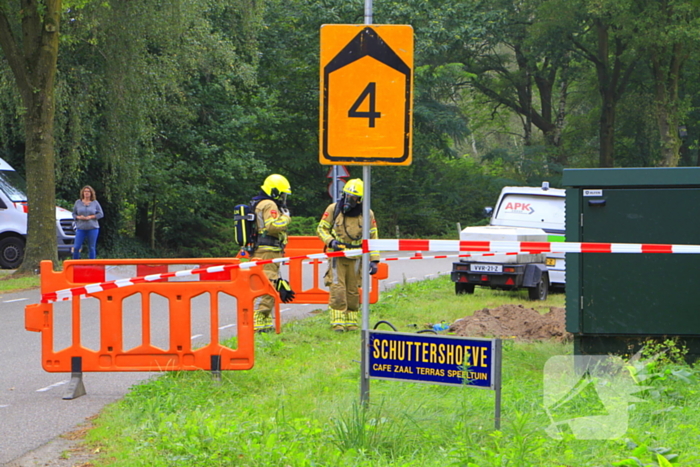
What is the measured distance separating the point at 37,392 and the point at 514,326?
561 centimetres

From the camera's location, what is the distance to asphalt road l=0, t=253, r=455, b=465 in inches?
224

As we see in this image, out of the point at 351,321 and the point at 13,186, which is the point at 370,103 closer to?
the point at 351,321

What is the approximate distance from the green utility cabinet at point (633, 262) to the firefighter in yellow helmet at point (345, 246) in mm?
3185

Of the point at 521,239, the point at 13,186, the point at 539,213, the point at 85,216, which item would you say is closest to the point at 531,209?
the point at 539,213

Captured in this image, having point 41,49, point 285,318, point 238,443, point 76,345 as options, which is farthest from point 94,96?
point 238,443

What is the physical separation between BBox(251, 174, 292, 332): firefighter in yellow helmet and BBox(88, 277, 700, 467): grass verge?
2478 mm

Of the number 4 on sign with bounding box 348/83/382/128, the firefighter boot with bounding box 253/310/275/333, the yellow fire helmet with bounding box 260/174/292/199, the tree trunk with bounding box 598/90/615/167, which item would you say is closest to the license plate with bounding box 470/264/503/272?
the firefighter boot with bounding box 253/310/275/333

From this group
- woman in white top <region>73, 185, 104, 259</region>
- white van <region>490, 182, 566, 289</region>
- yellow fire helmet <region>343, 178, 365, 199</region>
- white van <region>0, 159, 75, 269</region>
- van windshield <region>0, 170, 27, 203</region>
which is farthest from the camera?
van windshield <region>0, 170, 27, 203</region>

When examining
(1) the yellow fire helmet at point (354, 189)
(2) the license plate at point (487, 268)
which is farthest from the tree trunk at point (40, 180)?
(1) the yellow fire helmet at point (354, 189)

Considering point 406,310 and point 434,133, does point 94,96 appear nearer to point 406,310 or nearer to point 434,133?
point 406,310

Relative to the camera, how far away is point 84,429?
5.84 m

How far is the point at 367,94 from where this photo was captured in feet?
17.6

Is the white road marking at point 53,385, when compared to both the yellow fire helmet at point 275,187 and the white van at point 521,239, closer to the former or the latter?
the yellow fire helmet at point 275,187

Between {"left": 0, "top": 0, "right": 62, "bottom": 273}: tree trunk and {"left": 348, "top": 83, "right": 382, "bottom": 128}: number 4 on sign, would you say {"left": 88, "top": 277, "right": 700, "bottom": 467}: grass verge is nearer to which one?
{"left": 348, "top": 83, "right": 382, "bottom": 128}: number 4 on sign
